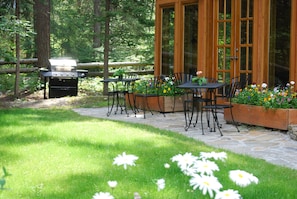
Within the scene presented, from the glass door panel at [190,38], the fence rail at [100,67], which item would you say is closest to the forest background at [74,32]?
the fence rail at [100,67]

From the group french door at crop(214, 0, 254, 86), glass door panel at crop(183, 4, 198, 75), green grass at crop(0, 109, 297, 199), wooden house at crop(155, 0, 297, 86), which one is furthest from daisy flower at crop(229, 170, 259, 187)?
glass door panel at crop(183, 4, 198, 75)

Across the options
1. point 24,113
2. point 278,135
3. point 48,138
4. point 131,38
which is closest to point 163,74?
point 131,38

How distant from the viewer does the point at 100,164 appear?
385 centimetres

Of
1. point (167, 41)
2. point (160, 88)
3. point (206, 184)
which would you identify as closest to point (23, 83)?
point (167, 41)

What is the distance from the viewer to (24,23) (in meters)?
8.90

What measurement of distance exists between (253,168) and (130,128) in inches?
93.2

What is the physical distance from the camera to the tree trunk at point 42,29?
12584 mm

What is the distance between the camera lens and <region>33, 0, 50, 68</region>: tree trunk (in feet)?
41.3

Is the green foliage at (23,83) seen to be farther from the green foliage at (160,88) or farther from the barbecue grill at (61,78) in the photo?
the green foliage at (160,88)

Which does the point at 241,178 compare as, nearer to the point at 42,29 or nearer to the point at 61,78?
the point at 61,78

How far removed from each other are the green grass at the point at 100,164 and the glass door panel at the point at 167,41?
3468 millimetres

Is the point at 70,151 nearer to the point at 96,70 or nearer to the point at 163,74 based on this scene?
the point at 163,74

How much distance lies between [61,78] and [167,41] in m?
2.97

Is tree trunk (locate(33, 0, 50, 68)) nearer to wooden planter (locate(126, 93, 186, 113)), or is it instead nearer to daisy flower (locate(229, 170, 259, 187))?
wooden planter (locate(126, 93, 186, 113))
